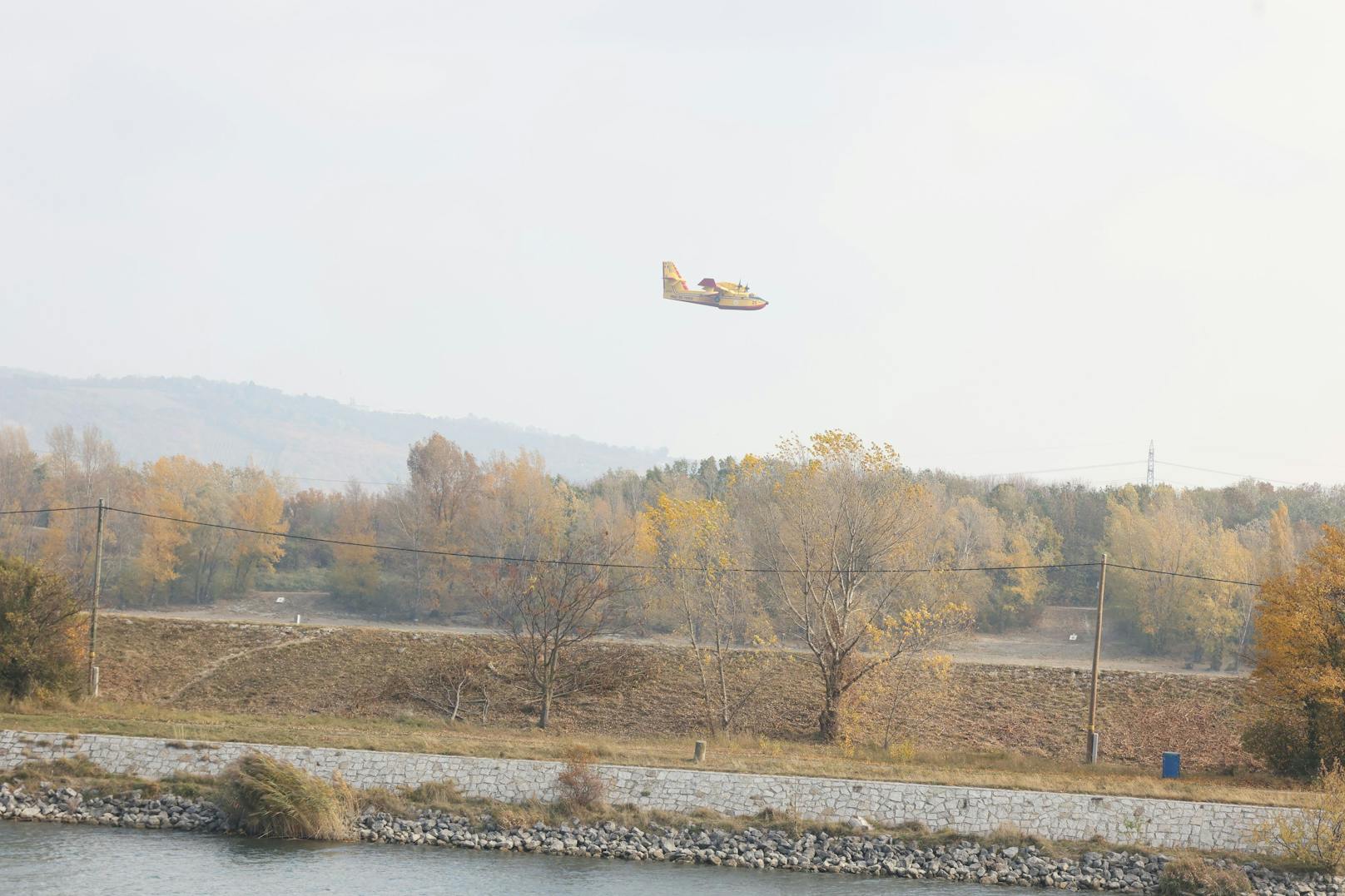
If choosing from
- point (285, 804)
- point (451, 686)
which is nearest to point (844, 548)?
point (451, 686)

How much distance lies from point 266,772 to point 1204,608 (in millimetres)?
48644

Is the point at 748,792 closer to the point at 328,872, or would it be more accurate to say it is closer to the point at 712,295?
the point at 328,872

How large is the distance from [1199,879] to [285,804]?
18201 mm

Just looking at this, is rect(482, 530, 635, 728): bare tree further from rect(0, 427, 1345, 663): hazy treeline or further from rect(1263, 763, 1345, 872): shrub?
rect(1263, 763, 1345, 872): shrub

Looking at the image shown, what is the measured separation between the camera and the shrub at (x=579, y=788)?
2753 centimetres

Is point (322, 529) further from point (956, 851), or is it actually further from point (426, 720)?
point (956, 851)

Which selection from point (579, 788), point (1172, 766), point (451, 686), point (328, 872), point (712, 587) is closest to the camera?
point (328, 872)

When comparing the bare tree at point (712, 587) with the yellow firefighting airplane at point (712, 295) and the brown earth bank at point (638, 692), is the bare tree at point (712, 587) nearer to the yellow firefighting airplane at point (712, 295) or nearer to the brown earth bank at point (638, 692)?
the brown earth bank at point (638, 692)

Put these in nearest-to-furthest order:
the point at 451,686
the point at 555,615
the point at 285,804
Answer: the point at 285,804
the point at 555,615
the point at 451,686

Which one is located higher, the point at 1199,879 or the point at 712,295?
the point at 712,295

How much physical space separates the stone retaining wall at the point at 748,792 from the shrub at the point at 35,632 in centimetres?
512

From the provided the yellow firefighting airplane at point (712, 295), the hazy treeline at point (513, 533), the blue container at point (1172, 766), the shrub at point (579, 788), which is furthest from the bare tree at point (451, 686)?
the yellow firefighting airplane at point (712, 295)

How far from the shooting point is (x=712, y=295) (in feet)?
293

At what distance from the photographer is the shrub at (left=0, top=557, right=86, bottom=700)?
33969 mm
